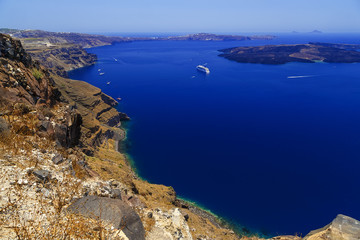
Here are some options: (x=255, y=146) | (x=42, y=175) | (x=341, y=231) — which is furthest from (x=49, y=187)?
(x=255, y=146)

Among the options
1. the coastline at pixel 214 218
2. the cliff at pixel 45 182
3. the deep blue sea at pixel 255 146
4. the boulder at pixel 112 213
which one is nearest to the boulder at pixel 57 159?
the cliff at pixel 45 182

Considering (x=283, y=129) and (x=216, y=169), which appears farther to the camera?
(x=283, y=129)

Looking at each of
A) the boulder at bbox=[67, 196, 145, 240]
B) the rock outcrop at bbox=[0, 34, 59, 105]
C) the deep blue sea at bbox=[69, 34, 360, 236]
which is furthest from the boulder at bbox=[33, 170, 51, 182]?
the deep blue sea at bbox=[69, 34, 360, 236]

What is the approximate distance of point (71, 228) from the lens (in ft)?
25.6

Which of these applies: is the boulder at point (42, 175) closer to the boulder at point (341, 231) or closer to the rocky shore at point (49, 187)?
the rocky shore at point (49, 187)

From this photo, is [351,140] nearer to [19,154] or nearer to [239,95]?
[239,95]

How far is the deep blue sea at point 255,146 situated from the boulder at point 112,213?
39.7 metres

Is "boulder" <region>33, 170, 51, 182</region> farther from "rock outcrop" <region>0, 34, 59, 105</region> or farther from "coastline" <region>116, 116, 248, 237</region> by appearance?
"coastline" <region>116, 116, 248, 237</region>

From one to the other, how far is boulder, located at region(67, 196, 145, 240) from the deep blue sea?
1563 inches

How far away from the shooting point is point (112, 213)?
1028 cm

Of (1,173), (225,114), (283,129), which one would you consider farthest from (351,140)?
(1,173)

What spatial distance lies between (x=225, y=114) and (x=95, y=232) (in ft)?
304

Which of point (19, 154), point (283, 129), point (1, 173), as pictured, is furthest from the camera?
point (283, 129)

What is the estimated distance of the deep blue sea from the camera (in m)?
48.4
